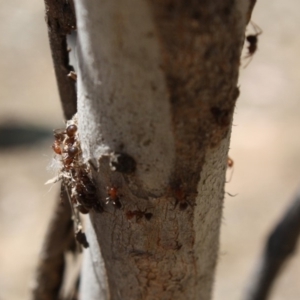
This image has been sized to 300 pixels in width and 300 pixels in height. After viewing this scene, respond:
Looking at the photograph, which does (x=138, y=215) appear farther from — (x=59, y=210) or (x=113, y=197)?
(x=59, y=210)

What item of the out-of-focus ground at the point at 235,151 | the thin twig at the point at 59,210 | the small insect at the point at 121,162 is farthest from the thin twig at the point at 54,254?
the out-of-focus ground at the point at 235,151

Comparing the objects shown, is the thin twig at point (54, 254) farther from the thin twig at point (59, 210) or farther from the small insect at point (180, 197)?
the small insect at point (180, 197)

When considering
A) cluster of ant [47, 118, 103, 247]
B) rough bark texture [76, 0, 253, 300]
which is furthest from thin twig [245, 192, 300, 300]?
cluster of ant [47, 118, 103, 247]

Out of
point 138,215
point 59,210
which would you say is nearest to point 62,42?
point 138,215

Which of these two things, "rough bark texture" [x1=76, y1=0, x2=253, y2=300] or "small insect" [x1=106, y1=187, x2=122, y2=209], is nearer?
"rough bark texture" [x1=76, y1=0, x2=253, y2=300]

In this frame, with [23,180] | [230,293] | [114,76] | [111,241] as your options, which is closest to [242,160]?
[230,293]

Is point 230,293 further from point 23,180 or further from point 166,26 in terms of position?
point 166,26

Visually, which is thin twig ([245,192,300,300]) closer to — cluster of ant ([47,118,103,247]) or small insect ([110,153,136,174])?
cluster of ant ([47,118,103,247])
